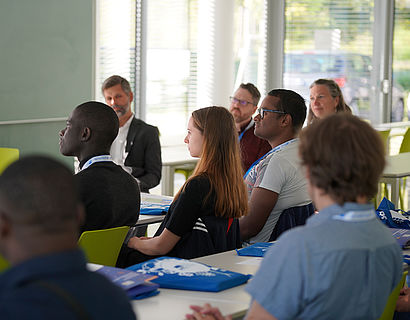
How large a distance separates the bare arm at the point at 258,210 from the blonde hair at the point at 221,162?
1.09ft

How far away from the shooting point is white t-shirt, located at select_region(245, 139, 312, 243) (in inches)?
137

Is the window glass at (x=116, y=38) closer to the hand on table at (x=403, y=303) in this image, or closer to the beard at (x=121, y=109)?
the beard at (x=121, y=109)

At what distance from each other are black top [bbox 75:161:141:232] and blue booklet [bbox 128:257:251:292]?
1.76 ft

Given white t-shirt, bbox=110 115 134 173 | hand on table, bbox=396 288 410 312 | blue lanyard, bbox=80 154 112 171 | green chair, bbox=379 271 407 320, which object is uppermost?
blue lanyard, bbox=80 154 112 171

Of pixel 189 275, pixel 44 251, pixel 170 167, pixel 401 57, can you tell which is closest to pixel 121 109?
pixel 170 167

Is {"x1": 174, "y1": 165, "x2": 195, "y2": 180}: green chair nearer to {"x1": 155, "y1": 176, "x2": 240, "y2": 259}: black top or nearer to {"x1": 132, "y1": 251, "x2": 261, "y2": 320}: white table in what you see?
{"x1": 155, "y1": 176, "x2": 240, "y2": 259}: black top

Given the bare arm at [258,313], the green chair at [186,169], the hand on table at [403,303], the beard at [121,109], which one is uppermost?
the beard at [121,109]

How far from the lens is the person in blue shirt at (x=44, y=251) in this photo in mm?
1138

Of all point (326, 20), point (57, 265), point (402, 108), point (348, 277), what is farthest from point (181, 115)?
point (57, 265)

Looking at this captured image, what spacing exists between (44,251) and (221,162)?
193cm

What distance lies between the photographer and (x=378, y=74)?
30.4 feet

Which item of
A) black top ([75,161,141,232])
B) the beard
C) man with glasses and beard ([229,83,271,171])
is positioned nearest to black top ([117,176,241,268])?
black top ([75,161,141,232])

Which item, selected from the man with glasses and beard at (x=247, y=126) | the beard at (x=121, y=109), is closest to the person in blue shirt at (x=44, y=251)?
the man with glasses and beard at (x=247, y=126)

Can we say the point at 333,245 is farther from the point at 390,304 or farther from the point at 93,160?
the point at 93,160
